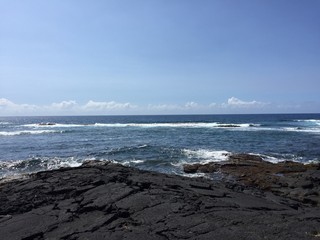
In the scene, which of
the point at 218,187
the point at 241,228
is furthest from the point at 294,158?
the point at 241,228

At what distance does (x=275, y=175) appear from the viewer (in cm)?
1944

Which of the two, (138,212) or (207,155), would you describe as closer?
(138,212)

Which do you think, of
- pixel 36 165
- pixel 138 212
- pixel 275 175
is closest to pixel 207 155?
pixel 275 175

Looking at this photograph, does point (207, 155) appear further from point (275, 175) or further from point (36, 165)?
point (36, 165)

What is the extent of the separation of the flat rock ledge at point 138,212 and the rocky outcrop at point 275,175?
16.8 ft

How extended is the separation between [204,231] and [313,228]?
2576 mm

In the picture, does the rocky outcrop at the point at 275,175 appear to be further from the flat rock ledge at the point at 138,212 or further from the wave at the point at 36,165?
the wave at the point at 36,165

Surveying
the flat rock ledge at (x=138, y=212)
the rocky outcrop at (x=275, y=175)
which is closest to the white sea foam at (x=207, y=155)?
the rocky outcrop at (x=275, y=175)

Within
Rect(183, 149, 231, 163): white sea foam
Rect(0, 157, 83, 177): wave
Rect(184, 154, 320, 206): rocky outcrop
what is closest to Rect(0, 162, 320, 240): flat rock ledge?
Rect(184, 154, 320, 206): rocky outcrop

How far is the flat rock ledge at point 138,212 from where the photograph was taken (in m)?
7.64

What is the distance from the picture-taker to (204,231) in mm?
7598

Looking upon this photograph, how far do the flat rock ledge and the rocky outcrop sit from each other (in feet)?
16.8

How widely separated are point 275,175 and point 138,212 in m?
13.0

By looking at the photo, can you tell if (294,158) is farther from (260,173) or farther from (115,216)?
(115,216)
